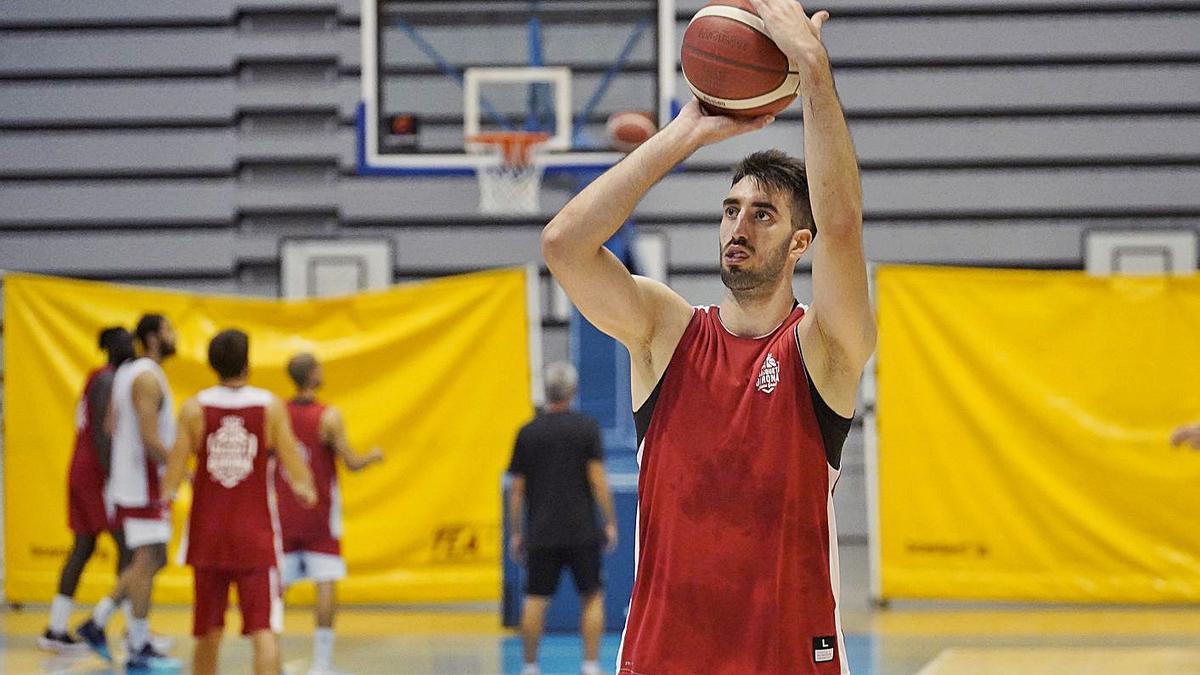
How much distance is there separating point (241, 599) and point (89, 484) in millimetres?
3431

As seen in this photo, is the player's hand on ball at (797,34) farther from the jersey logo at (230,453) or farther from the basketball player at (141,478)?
the basketball player at (141,478)

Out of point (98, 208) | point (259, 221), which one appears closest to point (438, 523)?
point (259, 221)

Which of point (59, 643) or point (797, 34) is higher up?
point (797, 34)

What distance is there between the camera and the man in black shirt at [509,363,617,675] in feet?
30.4

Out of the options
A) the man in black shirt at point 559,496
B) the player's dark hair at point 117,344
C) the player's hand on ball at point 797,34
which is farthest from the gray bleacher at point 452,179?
the player's hand on ball at point 797,34

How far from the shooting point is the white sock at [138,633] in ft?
30.9

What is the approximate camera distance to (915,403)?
12.0m

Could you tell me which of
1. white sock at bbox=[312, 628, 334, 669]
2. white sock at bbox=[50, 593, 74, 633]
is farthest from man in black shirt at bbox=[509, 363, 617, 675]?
white sock at bbox=[50, 593, 74, 633]

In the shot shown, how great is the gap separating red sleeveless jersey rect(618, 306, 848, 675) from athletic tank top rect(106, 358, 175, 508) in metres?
6.49

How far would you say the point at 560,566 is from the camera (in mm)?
9359

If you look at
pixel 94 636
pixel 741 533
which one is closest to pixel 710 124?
pixel 741 533

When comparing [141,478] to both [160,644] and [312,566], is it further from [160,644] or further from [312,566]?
[312,566]

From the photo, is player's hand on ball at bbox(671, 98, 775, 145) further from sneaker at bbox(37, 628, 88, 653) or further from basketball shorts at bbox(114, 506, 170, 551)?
sneaker at bbox(37, 628, 88, 653)

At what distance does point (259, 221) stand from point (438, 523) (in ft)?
10.6
